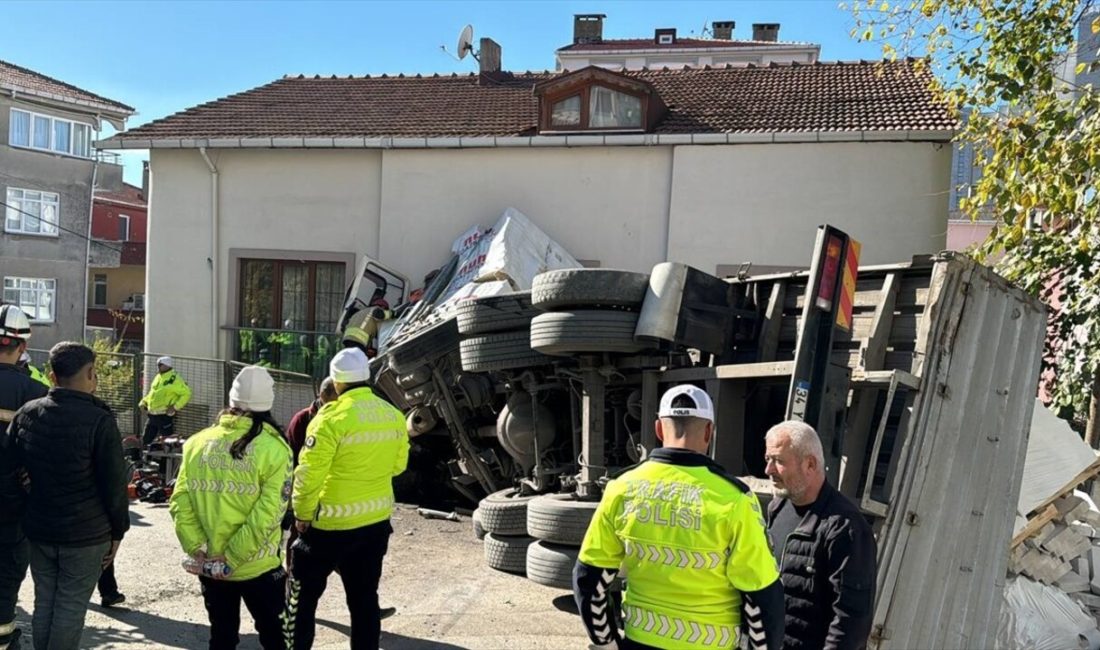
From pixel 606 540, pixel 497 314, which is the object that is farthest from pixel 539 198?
pixel 606 540

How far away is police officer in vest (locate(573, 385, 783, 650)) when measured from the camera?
2828mm

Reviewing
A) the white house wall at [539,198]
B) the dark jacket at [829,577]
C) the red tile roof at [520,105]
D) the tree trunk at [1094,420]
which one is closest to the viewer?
the dark jacket at [829,577]

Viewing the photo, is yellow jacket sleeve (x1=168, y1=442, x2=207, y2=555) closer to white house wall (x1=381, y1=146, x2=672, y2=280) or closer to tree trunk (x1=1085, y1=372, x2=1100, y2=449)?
tree trunk (x1=1085, y1=372, x2=1100, y2=449)

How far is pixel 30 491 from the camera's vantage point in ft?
13.7

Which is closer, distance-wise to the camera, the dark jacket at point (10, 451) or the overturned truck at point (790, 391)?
the dark jacket at point (10, 451)

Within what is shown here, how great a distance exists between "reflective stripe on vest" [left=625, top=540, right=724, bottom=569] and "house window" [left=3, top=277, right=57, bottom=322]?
32.1 meters

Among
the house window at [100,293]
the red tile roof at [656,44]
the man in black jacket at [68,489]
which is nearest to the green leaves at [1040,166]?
the man in black jacket at [68,489]

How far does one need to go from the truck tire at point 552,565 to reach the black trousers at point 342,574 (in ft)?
5.49

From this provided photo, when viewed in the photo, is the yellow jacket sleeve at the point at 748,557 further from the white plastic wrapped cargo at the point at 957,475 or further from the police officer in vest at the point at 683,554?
the white plastic wrapped cargo at the point at 957,475

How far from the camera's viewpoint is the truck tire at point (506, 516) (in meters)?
6.76

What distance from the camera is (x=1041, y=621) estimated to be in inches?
217

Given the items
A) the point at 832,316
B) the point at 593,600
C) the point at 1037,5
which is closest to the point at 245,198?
the point at 1037,5

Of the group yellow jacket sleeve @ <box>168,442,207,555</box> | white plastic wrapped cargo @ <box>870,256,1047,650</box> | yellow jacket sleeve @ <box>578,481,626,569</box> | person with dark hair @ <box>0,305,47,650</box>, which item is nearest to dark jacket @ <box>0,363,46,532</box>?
person with dark hair @ <box>0,305,47,650</box>

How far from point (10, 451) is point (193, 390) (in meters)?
9.85
